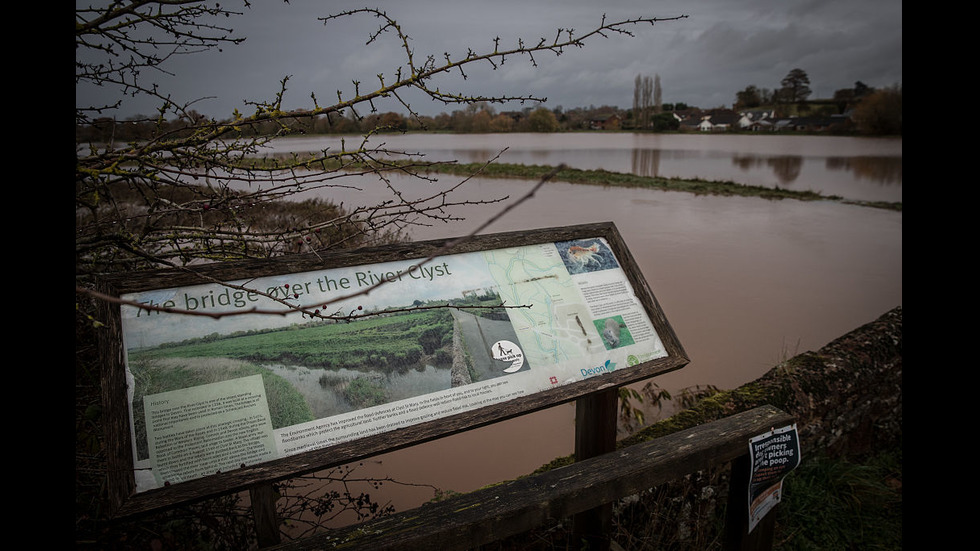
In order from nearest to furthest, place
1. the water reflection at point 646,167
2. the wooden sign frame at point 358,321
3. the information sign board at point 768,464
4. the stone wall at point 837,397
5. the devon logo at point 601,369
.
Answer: the wooden sign frame at point 358,321 < the devon logo at point 601,369 < the information sign board at point 768,464 < the stone wall at point 837,397 < the water reflection at point 646,167

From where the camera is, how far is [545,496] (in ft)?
5.00

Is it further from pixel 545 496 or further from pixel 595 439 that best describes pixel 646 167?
pixel 545 496

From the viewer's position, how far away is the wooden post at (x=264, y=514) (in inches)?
57.5

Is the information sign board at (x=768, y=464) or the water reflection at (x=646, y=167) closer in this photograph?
the information sign board at (x=768, y=464)

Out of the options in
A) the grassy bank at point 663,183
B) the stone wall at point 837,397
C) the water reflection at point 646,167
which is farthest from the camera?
the water reflection at point 646,167

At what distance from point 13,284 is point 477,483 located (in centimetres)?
351

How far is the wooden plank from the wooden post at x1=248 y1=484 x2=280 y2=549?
14 cm

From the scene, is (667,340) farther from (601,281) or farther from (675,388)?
(675,388)

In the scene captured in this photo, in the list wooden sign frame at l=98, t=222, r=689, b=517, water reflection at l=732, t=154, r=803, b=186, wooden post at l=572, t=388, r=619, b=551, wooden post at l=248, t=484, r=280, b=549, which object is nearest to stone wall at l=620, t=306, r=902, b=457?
wooden post at l=572, t=388, r=619, b=551

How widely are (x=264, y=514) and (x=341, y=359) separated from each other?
1.56 ft

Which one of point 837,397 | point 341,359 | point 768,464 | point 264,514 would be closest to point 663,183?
point 837,397

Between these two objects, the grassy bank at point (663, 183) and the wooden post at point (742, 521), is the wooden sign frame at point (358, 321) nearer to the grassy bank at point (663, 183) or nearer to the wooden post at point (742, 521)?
the wooden post at point (742, 521)

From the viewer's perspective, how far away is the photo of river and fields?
138 cm

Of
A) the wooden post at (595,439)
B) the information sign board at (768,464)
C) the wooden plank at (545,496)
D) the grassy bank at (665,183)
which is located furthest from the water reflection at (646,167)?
the wooden plank at (545,496)
